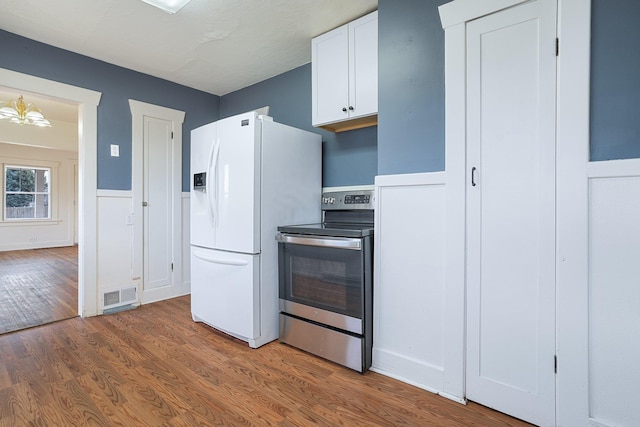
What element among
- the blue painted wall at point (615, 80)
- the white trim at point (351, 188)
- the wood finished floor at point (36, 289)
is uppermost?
the blue painted wall at point (615, 80)

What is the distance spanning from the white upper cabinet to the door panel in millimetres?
2002

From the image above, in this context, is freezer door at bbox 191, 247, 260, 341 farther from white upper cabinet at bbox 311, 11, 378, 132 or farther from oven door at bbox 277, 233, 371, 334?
white upper cabinet at bbox 311, 11, 378, 132

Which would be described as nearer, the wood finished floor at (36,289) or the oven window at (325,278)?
the oven window at (325,278)

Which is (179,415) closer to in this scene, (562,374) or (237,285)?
(237,285)

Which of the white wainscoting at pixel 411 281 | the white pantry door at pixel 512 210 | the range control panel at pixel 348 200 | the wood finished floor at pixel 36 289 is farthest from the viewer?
the wood finished floor at pixel 36 289

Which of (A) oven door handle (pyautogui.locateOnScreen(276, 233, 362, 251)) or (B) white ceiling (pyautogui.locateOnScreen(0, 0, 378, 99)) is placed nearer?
(A) oven door handle (pyautogui.locateOnScreen(276, 233, 362, 251))

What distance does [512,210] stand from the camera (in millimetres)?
1547

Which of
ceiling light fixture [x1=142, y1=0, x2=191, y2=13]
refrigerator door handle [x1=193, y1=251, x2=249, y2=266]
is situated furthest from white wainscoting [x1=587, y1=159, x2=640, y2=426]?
ceiling light fixture [x1=142, y1=0, x2=191, y2=13]

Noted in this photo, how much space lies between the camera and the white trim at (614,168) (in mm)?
1269

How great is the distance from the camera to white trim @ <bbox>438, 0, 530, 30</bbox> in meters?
1.55

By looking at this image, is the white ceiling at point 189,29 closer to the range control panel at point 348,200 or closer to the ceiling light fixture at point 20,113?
the range control panel at point 348,200

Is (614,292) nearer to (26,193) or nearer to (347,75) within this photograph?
(347,75)

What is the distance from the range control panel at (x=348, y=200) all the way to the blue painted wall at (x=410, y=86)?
0.55 metres

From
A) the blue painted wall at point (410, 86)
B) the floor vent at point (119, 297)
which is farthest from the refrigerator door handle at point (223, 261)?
the blue painted wall at point (410, 86)
